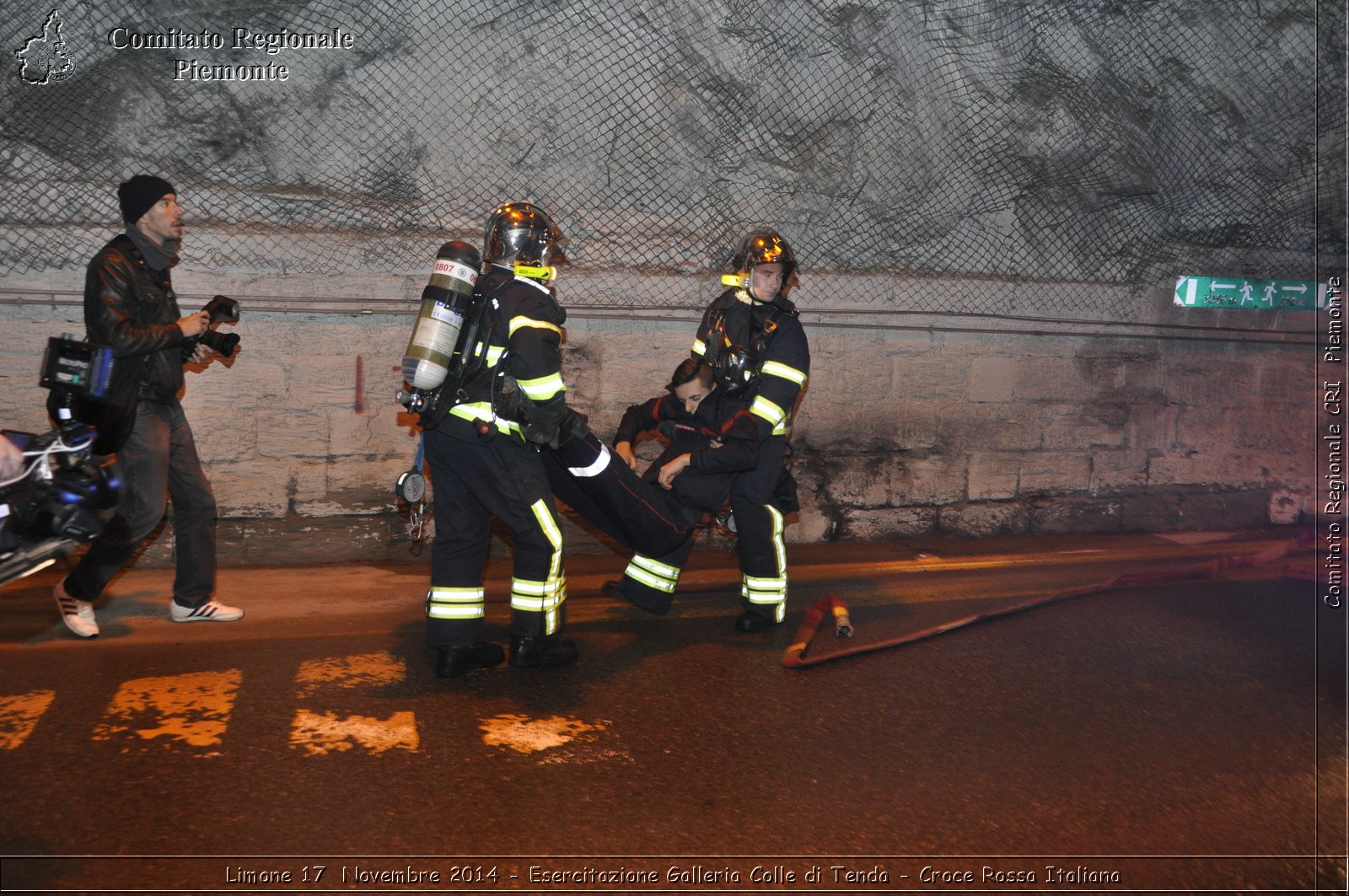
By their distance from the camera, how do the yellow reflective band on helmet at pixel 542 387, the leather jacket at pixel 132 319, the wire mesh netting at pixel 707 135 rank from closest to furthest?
the yellow reflective band on helmet at pixel 542 387, the leather jacket at pixel 132 319, the wire mesh netting at pixel 707 135

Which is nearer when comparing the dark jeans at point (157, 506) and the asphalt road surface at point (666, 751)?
the asphalt road surface at point (666, 751)

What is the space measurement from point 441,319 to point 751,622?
2346 millimetres

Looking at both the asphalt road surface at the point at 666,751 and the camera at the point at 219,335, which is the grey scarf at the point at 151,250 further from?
the asphalt road surface at the point at 666,751

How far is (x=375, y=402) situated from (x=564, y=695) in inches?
114

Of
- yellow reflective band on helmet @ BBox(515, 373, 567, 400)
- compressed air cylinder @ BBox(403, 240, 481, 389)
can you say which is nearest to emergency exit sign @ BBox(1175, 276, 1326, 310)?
yellow reflective band on helmet @ BBox(515, 373, 567, 400)

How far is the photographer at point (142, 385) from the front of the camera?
4.89m

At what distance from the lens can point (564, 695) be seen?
4.77m

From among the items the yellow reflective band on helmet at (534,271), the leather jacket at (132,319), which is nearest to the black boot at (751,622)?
the yellow reflective band on helmet at (534,271)

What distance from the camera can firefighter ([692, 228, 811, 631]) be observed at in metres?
5.59

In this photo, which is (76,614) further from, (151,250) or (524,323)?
(524,323)

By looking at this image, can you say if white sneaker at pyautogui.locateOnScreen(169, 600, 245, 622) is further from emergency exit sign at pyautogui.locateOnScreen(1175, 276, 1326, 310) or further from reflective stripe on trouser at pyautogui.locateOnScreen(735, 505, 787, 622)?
emergency exit sign at pyautogui.locateOnScreen(1175, 276, 1326, 310)

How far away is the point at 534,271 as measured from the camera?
16.1 feet

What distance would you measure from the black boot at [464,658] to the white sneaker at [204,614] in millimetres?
1251

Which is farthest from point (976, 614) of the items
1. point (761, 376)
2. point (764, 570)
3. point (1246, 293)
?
point (1246, 293)
